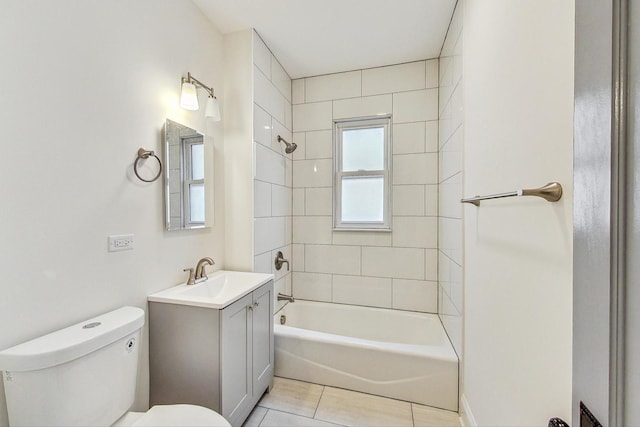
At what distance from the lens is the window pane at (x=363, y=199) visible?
2.68 metres

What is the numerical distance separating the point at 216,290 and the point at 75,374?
0.86 m

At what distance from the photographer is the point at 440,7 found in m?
1.85

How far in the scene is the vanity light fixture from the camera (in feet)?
5.46

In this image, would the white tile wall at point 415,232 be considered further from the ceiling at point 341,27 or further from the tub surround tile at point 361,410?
the ceiling at point 341,27

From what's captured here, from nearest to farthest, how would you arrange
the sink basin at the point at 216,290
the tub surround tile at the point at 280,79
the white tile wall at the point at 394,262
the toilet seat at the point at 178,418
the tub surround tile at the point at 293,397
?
the toilet seat at the point at 178,418 < the sink basin at the point at 216,290 < the tub surround tile at the point at 293,397 < the tub surround tile at the point at 280,79 < the white tile wall at the point at 394,262

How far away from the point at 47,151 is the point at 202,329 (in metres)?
1.03

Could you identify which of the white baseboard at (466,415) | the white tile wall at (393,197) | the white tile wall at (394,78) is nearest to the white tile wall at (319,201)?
the white tile wall at (393,197)

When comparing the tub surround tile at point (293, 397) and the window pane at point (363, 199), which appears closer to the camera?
the tub surround tile at point (293, 397)

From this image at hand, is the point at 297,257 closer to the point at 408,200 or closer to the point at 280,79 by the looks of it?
the point at 408,200

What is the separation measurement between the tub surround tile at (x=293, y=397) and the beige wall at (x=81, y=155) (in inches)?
30.9

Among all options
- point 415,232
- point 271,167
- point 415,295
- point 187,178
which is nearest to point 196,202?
point 187,178

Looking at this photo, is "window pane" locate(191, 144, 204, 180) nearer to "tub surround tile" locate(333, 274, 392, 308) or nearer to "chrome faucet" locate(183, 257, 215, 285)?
"chrome faucet" locate(183, 257, 215, 285)

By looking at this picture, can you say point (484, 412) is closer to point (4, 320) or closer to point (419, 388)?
point (419, 388)

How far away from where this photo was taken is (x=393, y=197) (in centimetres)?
260
